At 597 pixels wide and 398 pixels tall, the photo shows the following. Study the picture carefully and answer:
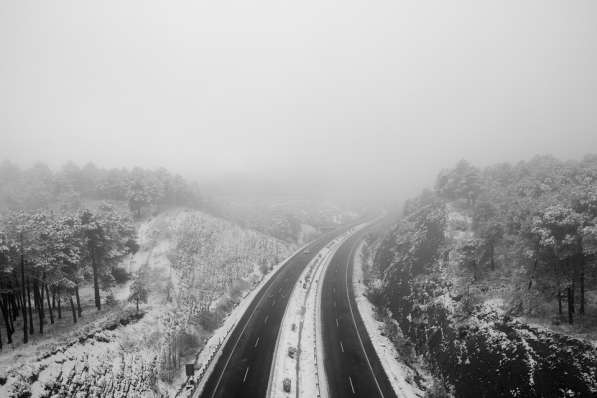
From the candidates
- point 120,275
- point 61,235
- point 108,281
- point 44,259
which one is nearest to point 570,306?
point 44,259

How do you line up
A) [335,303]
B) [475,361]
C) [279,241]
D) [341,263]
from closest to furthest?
[475,361]
[335,303]
[341,263]
[279,241]

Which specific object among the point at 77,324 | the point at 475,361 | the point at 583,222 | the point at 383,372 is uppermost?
the point at 583,222

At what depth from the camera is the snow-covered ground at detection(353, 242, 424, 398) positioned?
1374 inches

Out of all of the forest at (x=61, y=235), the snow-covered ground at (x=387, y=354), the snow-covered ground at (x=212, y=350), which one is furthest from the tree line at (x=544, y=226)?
the forest at (x=61, y=235)

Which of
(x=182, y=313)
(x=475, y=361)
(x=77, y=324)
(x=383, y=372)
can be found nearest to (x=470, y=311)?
(x=475, y=361)

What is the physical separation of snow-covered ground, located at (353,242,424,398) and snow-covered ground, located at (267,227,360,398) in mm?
8791

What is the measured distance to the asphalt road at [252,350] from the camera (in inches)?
1373

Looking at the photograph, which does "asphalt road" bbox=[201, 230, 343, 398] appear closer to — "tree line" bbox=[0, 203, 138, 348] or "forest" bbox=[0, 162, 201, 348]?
"forest" bbox=[0, 162, 201, 348]

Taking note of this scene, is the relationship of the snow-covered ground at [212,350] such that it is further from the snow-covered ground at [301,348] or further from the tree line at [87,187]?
the tree line at [87,187]

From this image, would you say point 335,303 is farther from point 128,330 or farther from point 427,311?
point 128,330

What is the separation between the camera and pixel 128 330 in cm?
4009

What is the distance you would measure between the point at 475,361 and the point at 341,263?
5382cm

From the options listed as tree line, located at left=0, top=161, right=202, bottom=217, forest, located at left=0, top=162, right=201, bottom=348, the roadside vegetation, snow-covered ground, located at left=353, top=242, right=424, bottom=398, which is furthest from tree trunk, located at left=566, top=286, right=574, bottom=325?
tree line, located at left=0, top=161, right=202, bottom=217

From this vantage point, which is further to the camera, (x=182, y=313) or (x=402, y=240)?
(x=402, y=240)
